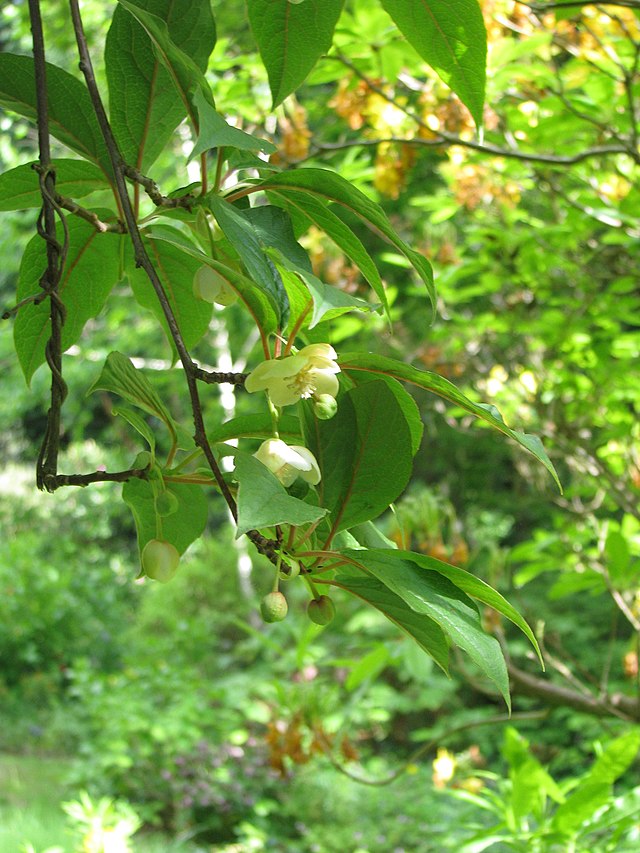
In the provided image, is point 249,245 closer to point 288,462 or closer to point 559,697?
point 288,462

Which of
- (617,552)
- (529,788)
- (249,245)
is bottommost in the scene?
(529,788)

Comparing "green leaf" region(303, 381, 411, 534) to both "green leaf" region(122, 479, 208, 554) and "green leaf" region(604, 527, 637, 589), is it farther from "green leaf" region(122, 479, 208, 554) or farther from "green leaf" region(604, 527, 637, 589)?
"green leaf" region(604, 527, 637, 589)

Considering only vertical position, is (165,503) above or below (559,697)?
above

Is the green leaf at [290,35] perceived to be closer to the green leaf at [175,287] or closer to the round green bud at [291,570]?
the green leaf at [175,287]

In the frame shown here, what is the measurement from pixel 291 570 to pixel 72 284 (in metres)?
0.23

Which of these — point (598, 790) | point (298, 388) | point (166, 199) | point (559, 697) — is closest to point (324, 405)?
point (298, 388)

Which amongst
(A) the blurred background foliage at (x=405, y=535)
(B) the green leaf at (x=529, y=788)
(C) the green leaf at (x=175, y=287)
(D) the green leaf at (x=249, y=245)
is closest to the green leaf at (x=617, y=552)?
(A) the blurred background foliage at (x=405, y=535)

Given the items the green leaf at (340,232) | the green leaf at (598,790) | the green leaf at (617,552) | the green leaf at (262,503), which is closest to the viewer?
the green leaf at (262,503)

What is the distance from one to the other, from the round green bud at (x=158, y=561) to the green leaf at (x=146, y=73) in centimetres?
21

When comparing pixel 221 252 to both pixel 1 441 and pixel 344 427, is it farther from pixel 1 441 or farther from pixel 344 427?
pixel 1 441

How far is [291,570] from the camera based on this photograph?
38cm

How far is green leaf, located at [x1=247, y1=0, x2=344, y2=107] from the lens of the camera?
45 centimetres

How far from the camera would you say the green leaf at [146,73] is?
446 mm

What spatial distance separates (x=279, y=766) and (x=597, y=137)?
58.3 inches
